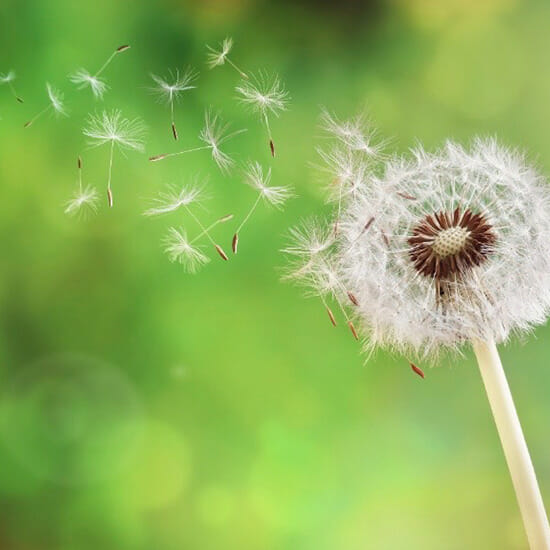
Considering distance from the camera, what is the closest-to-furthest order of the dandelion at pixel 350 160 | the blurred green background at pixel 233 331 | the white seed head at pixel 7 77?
the dandelion at pixel 350 160 < the blurred green background at pixel 233 331 < the white seed head at pixel 7 77

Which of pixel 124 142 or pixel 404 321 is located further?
pixel 124 142

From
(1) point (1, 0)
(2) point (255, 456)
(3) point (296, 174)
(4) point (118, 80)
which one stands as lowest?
(2) point (255, 456)

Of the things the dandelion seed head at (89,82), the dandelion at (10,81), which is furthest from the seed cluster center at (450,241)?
the dandelion at (10,81)

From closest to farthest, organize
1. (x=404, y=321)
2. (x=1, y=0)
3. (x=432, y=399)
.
Result: (x=404, y=321)
(x=432, y=399)
(x=1, y=0)

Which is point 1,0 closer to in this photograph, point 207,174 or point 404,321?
point 207,174

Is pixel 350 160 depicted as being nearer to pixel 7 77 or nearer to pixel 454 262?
pixel 454 262

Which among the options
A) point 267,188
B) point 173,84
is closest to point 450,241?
point 267,188

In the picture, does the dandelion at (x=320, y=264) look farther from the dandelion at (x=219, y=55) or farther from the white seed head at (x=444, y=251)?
the dandelion at (x=219, y=55)

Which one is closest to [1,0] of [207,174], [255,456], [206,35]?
[206,35]
